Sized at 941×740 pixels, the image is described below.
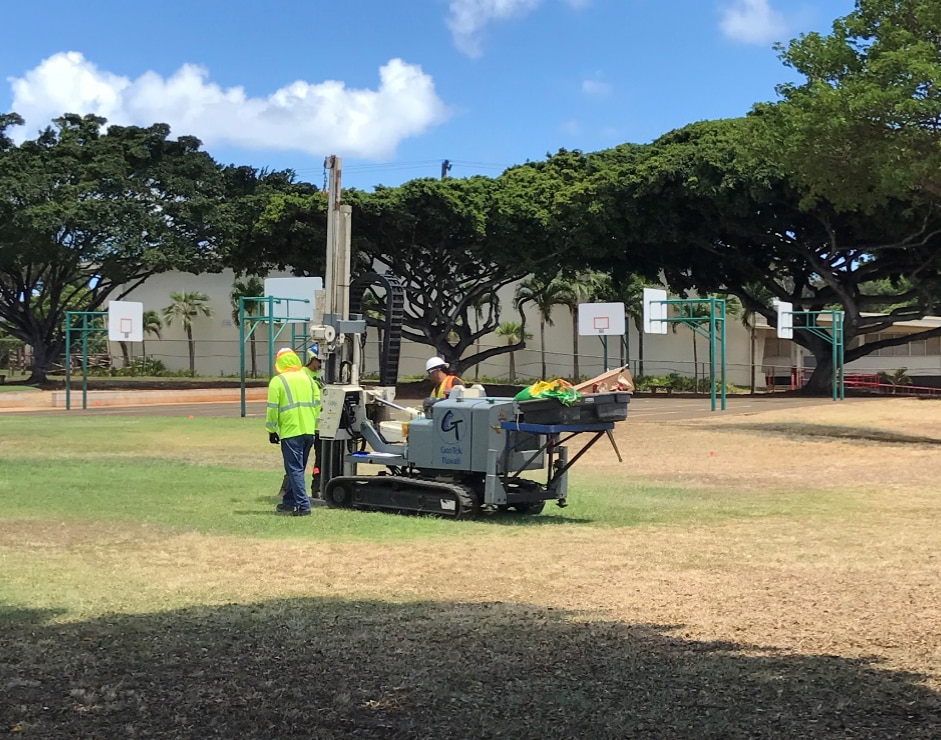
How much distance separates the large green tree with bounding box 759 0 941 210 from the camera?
1848 cm

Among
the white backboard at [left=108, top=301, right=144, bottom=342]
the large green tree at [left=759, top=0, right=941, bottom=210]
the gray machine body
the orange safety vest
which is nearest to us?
the gray machine body

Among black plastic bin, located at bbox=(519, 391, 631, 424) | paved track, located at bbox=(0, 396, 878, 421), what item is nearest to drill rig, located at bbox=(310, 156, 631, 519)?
black plastic bin, located at bbox=(519, 391, 631, 424)

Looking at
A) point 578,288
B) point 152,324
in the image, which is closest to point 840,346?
point 578,288

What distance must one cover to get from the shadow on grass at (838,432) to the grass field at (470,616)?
26.7 feet

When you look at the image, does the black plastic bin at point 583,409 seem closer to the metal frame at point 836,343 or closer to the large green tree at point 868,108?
the large green tree at point 868,108

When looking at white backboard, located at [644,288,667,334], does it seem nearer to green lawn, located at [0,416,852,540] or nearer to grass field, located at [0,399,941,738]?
green lawn, located at [0,416,852,540]

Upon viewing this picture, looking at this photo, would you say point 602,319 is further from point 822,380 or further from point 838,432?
point 838,432

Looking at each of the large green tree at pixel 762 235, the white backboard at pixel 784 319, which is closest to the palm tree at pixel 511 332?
the large green tree at pixel 762 235

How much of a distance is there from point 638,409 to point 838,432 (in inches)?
392

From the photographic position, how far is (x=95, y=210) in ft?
140

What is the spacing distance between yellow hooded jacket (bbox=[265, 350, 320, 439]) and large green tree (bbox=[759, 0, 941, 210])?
1200 cm

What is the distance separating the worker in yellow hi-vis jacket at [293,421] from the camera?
36.5 ft

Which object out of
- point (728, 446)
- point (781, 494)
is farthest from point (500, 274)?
point (781, 494)

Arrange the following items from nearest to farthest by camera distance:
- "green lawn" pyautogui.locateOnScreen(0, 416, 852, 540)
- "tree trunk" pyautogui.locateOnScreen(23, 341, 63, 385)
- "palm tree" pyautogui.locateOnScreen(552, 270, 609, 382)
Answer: "green lawn" pyautogui.locateOnScreen(0, 416, 852, 540), "tree trunk" pyautogui.locateOnScreen(23, 341, 63, 385), "palm tree" pyautogui.locateOnScreen(552, 270, 609, 382)
